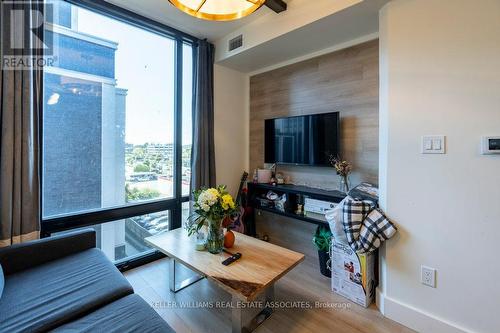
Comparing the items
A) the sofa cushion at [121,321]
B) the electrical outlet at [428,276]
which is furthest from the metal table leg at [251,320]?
the electrical outlet at [428,276]

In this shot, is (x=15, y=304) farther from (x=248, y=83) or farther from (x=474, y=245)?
(x=248, y=83)

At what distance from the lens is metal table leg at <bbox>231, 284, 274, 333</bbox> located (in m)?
1.50

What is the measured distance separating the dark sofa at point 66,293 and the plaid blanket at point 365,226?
137cm

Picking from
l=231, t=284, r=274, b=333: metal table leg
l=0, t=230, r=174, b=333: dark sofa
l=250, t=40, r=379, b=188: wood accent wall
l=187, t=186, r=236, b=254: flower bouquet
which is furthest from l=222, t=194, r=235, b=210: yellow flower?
l=250, t=40, r=379, b=188: wood accent wall

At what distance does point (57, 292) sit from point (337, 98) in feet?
9.03

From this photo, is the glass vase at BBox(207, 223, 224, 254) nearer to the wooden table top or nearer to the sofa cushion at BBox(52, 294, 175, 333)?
the wooden table top

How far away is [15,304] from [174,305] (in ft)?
3.17

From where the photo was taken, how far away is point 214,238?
178 cm

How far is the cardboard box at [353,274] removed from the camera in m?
1.86

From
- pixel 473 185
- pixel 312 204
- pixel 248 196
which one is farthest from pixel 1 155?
pixel 473 185

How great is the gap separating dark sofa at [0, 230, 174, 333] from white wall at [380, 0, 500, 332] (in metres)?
1.66

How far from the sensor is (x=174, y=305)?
6.04ft

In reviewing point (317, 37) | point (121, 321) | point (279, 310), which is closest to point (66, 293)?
point (121, 321)

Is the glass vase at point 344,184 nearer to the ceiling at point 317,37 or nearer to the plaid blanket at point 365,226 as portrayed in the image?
the plaid blanket at point 365,226
